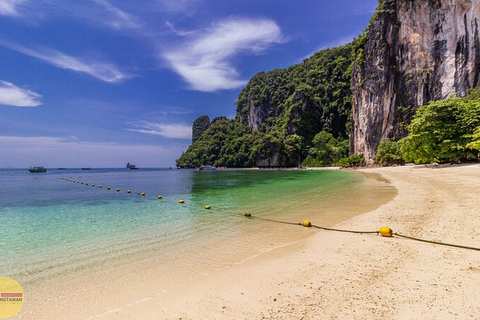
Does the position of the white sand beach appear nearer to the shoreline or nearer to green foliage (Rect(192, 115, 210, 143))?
the shoreline

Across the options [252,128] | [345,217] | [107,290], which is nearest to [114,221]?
[107,290]

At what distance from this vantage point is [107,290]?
4.49m

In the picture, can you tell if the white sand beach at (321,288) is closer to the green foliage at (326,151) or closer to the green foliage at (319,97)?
the green foliage at (326,151)

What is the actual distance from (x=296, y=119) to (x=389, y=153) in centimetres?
5453

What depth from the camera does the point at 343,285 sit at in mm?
3885

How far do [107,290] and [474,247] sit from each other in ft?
24.9

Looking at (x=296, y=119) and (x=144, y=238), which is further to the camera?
(x=296, y=119)

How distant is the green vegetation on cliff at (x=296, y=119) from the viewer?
318 ft

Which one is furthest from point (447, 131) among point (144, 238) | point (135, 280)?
point (135, 280)

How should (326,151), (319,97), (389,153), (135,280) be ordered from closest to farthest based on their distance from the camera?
(135,280), (389,153), (326,151), (319,97)

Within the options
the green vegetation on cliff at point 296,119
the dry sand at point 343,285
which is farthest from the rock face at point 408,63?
the dry sand at point 343,285

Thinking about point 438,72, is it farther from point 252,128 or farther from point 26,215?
point 252,128

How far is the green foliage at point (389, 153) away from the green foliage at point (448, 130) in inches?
883

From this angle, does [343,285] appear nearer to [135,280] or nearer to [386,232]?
[386,232]
